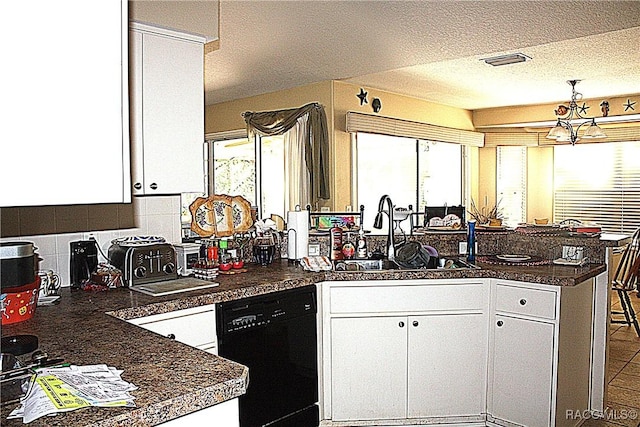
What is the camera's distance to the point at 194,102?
289 cm

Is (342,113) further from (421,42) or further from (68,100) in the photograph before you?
(68,100)

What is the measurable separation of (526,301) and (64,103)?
253 cm

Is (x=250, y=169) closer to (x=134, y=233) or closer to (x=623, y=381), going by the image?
(x=134, y=233)

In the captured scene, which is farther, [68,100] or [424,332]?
[424,332]

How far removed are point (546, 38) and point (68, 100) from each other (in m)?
3.49

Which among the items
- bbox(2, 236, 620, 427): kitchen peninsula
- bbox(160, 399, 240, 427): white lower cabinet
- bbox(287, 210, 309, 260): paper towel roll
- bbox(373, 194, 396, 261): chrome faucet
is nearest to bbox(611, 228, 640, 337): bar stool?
bbox(2, 236, 620, 427): kitchen peninsula

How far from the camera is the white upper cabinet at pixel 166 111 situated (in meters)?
2.69

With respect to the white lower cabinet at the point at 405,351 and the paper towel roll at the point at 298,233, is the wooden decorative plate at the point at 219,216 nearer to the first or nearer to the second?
the paper towel roll at the point at 298,233

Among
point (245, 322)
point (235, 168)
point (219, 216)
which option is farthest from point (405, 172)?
point (245, 322)

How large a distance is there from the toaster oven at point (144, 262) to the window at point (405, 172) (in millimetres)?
3564

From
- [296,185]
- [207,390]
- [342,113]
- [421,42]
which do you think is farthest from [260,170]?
[207,390]

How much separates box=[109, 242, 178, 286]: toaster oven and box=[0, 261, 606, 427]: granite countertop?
4.7 inches

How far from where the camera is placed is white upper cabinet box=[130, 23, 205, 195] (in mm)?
2693

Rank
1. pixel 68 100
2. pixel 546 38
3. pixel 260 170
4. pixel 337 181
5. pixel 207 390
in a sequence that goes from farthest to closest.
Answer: pixel 260 170 < pixel 337 181 < pixel 546 38 < pixel 207 390 < pixel 68 100
